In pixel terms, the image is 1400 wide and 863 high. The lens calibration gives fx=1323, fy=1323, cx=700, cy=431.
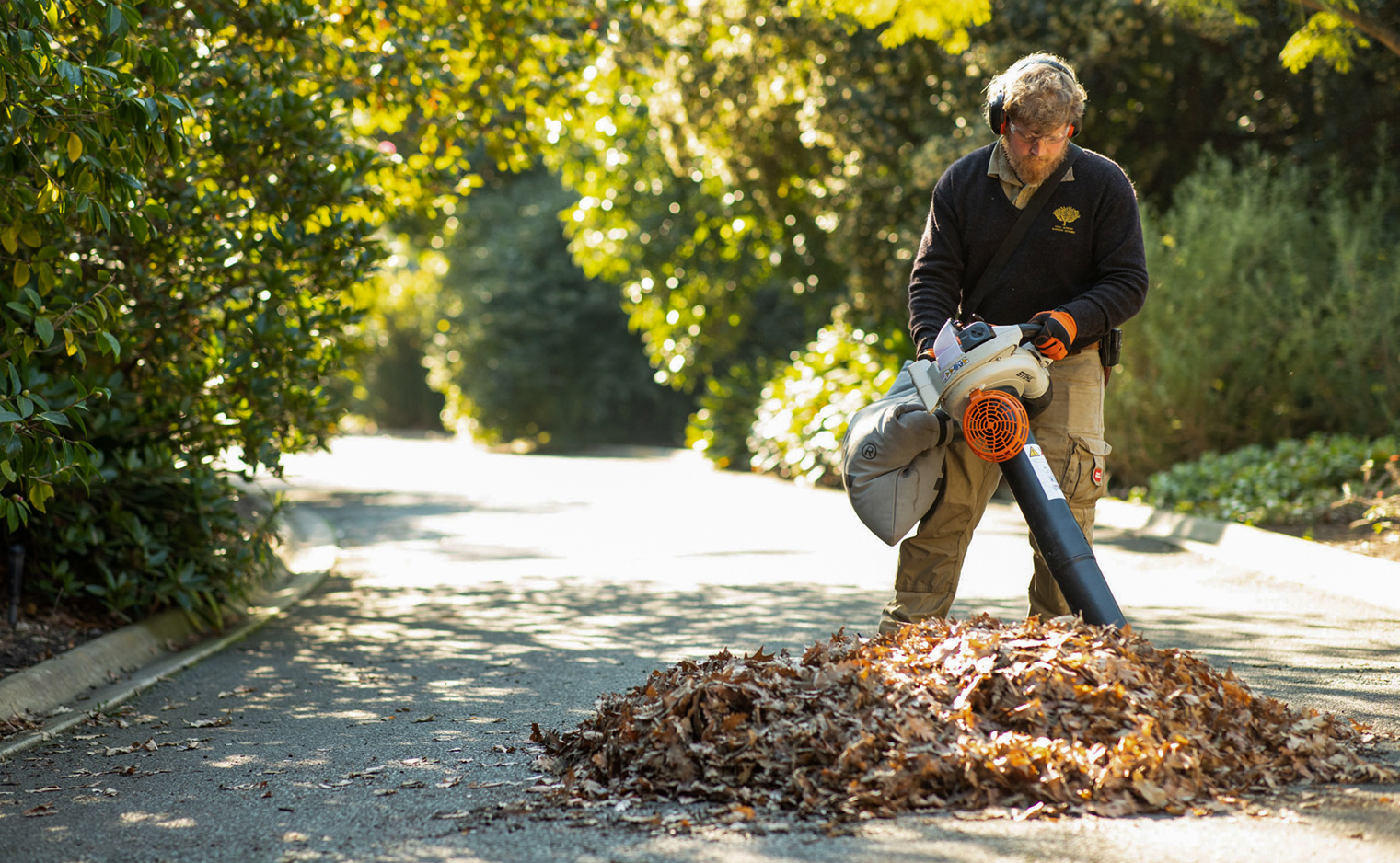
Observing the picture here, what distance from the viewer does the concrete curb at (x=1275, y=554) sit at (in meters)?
6.88

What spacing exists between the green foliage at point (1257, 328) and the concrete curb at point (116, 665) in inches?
298

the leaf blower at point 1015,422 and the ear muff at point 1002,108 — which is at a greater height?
the ear muff at point 1002,108

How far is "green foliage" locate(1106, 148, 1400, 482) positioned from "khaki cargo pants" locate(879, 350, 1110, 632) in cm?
699

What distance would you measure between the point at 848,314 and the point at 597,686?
12.8m

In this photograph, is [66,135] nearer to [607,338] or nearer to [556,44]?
[556,44]

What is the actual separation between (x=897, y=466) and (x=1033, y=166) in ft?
3.60

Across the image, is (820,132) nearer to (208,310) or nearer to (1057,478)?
(208,310)

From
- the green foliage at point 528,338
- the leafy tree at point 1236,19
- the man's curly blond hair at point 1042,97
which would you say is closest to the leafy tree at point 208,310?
the man's curly blond hair at point 1042,97

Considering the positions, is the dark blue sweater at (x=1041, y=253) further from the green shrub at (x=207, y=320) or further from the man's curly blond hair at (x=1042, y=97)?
the green shrub at (x=207, y=320)

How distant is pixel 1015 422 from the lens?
4227mm

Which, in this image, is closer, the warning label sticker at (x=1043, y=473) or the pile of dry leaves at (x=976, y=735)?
the pile of dry leaves at (x=976, y=735)

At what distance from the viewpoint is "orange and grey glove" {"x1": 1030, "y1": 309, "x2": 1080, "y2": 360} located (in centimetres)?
425

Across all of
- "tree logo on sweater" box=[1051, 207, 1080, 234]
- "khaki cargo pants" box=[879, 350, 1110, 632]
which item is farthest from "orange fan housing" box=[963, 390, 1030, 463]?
"tree logo on sweater" box=[1051, 207, 1080, 234]

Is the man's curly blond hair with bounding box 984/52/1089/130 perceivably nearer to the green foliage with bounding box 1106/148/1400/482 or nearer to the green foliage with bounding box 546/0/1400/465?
the green foliage with bounding box 546/0/1400/465
